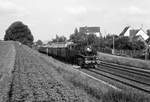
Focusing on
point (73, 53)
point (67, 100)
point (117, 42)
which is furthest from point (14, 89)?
point (117, 42)

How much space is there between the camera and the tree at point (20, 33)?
113 meters

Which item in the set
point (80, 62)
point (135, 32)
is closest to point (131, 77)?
point (80, 62)

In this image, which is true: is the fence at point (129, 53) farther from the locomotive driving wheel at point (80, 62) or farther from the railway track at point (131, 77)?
the railway track at point (131, 77)

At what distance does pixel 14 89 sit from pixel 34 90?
99 centimetres

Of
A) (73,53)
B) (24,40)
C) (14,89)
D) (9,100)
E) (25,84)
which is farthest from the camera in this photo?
(24,40)

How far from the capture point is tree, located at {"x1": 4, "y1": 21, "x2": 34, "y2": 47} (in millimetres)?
113375

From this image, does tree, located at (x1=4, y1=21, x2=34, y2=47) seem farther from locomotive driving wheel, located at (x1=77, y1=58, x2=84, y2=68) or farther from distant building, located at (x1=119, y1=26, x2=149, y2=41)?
locomotive driving wheel, located at (x1=77, y1=58, x2=84, y2=68)

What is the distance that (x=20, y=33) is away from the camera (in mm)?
113188

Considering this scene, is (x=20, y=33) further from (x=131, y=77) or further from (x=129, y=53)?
(x=131, y=77)

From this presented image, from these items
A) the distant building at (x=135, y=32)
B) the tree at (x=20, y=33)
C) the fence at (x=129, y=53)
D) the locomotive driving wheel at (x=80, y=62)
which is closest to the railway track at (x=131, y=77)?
the locomotive driving wheel at (x=80, y=62)

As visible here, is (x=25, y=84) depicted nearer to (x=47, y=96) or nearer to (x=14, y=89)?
(x=14, y=89)

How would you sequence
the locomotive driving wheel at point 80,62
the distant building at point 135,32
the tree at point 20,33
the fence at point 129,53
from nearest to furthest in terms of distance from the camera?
the locomotive driving wheel at point 80,62 < the fence at point 129,53 < the distant building at point 135,32 < the tree at point 20,33

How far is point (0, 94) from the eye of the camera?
31.8 ft

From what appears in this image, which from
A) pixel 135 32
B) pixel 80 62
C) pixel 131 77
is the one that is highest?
pixel 135 32
